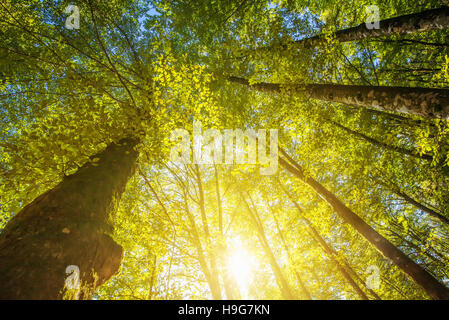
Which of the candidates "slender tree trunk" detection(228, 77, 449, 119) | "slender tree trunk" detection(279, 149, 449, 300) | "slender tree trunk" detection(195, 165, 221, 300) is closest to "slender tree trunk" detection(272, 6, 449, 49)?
"slender tree trunk" detection(228, 77, 449, 119)

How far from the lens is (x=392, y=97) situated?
8.57 feet

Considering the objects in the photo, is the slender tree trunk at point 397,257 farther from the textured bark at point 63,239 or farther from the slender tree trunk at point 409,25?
the textured bark at point 63,239

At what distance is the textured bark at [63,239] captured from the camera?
1346mm

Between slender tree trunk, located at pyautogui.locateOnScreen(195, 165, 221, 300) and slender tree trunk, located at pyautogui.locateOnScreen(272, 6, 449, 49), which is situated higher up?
slender tree trunk, located at pyautogui.locateOnScreen(272, 6, 449, 49)

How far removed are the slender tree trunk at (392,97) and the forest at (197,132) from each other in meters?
0.02

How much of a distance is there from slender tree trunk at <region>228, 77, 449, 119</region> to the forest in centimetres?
2

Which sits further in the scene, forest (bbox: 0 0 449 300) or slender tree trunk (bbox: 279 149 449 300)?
slender tree trunk (bbox: 279 149 449 300)

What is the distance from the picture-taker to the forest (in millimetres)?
2264

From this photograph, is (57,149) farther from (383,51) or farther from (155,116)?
(383,51)

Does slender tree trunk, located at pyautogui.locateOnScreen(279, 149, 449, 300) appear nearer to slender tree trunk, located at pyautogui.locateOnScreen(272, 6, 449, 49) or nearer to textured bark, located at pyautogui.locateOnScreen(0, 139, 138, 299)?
slender tree trunk, located at pyautogui.locateOnScreen(272, 6, 449, 49)

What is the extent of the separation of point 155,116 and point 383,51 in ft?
21.9

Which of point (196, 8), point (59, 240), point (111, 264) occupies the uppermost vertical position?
point (196, 8)

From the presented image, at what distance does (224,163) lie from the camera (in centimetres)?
748
